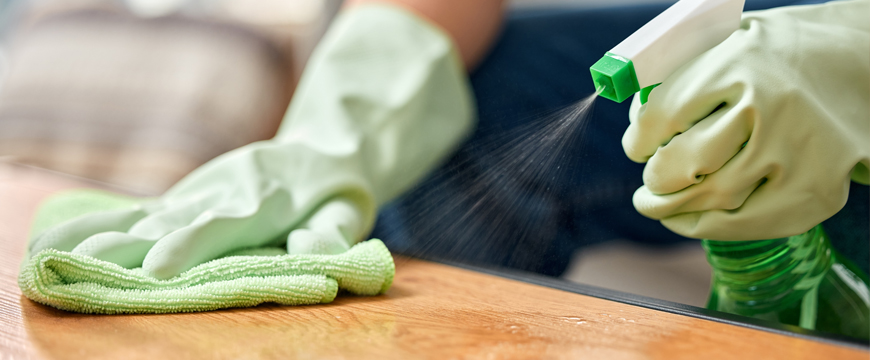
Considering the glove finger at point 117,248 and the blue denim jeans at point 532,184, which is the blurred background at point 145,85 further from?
the glove finger at point 117,248

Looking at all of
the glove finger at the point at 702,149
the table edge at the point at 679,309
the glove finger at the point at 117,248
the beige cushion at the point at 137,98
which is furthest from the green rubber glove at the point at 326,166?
the beige cushion at the point at 137,98

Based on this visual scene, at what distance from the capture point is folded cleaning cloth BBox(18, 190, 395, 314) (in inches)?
14.4

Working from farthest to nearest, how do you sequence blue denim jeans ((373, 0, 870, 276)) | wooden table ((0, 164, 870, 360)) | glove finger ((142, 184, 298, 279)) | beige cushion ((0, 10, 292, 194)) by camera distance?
beige cushion ((0, 10, 292, 194)), blue denim jeans ((373, 0, 870, 276)), glove finger ((142, 184, 298, 279)), wooden table ((0, 164, 870, 360))

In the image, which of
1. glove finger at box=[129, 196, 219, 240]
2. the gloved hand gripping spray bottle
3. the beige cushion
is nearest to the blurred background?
the beige cushion

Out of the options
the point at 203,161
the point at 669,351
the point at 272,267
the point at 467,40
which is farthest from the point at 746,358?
the point at 203,161

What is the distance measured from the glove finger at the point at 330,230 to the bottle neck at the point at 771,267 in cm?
30

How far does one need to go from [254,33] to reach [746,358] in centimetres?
146

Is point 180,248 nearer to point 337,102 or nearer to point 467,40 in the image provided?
point 337,102

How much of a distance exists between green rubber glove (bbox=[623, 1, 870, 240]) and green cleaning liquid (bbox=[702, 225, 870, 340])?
0.04 metres

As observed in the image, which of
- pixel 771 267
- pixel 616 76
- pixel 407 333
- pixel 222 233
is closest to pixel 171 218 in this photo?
pixel 222 233

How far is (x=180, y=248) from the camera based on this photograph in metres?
0.42

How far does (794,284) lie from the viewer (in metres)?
0.46

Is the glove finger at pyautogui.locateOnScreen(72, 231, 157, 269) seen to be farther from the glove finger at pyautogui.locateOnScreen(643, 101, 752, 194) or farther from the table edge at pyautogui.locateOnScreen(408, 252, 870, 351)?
the glove finger at pyautogui.locateOnScreen(643, 101, 752, 194)

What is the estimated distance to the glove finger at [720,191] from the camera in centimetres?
38
